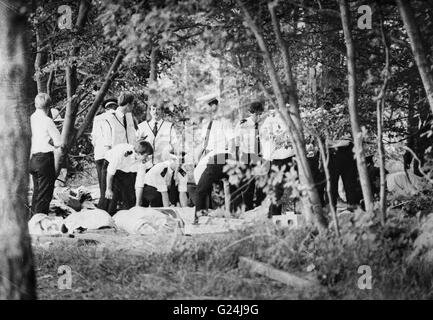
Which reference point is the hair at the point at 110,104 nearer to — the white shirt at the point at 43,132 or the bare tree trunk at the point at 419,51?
the white shirt at the point at 43,132

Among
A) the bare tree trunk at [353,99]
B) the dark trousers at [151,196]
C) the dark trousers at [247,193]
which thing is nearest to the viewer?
the bare tree trunk at [353,99]

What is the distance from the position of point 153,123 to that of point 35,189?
2522 millimetres

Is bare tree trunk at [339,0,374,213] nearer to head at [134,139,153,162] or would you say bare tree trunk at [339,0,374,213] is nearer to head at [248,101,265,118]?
head at [248,101,265,118]

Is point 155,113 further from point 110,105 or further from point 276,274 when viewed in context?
point 276,274

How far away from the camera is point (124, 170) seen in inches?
442

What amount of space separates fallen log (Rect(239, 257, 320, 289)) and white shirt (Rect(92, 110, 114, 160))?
4.81 metres

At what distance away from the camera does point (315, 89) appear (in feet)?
38.9

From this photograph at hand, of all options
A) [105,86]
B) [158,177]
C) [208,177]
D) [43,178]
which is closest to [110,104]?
[105,86]

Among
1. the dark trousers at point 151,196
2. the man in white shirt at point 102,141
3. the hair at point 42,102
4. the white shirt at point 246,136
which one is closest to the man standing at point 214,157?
the white shirt at point 246,136

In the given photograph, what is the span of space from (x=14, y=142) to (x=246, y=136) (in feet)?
15.2

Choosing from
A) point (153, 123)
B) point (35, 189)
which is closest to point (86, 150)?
point (153, 123)

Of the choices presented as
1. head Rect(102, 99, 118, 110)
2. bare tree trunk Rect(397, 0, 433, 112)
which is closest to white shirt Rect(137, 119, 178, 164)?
head Rect(102, 99, 118, 110)

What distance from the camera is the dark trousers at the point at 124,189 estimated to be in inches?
438

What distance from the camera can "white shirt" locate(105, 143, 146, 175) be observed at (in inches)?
437
